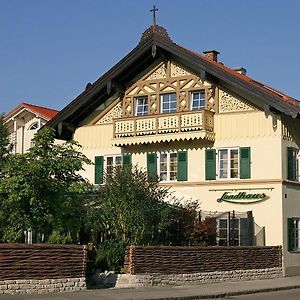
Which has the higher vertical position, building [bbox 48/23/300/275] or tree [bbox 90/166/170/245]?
building [bbox 48/23/300/275]

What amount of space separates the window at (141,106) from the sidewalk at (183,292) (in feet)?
34.2

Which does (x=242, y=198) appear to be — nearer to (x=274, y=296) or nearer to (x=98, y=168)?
(x=98, y=168)

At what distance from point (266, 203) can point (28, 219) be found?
39.8 ft

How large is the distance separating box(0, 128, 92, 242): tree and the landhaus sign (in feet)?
29.9

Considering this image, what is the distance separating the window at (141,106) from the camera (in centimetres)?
3385

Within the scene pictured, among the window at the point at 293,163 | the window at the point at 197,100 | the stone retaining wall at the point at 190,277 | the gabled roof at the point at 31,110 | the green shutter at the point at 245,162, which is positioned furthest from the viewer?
the gabled roof at the point at 31,110

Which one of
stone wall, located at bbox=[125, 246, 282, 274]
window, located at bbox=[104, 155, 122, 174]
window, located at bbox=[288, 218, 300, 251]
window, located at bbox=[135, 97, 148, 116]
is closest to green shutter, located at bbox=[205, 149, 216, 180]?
window, located at bbox=[135, 97, 148, 116]

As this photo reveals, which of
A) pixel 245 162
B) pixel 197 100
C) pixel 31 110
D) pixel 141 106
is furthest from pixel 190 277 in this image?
pixel 31 110

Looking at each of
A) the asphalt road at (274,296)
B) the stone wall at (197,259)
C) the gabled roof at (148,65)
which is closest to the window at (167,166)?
the gabled roof at (148,65)

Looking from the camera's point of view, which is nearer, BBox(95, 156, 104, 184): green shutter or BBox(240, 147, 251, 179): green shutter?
BBox(240, 147, 251, 179): green shutter

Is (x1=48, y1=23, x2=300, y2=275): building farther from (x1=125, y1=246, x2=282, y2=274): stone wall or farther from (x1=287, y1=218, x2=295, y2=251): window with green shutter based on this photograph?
(x1=125, y1=246, x2=282, y2=274): stone wall

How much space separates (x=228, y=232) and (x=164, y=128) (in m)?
5.98

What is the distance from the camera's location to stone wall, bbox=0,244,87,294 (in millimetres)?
19016

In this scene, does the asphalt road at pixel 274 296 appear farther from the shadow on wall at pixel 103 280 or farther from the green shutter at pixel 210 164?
the green shutter at pixel 210 164
